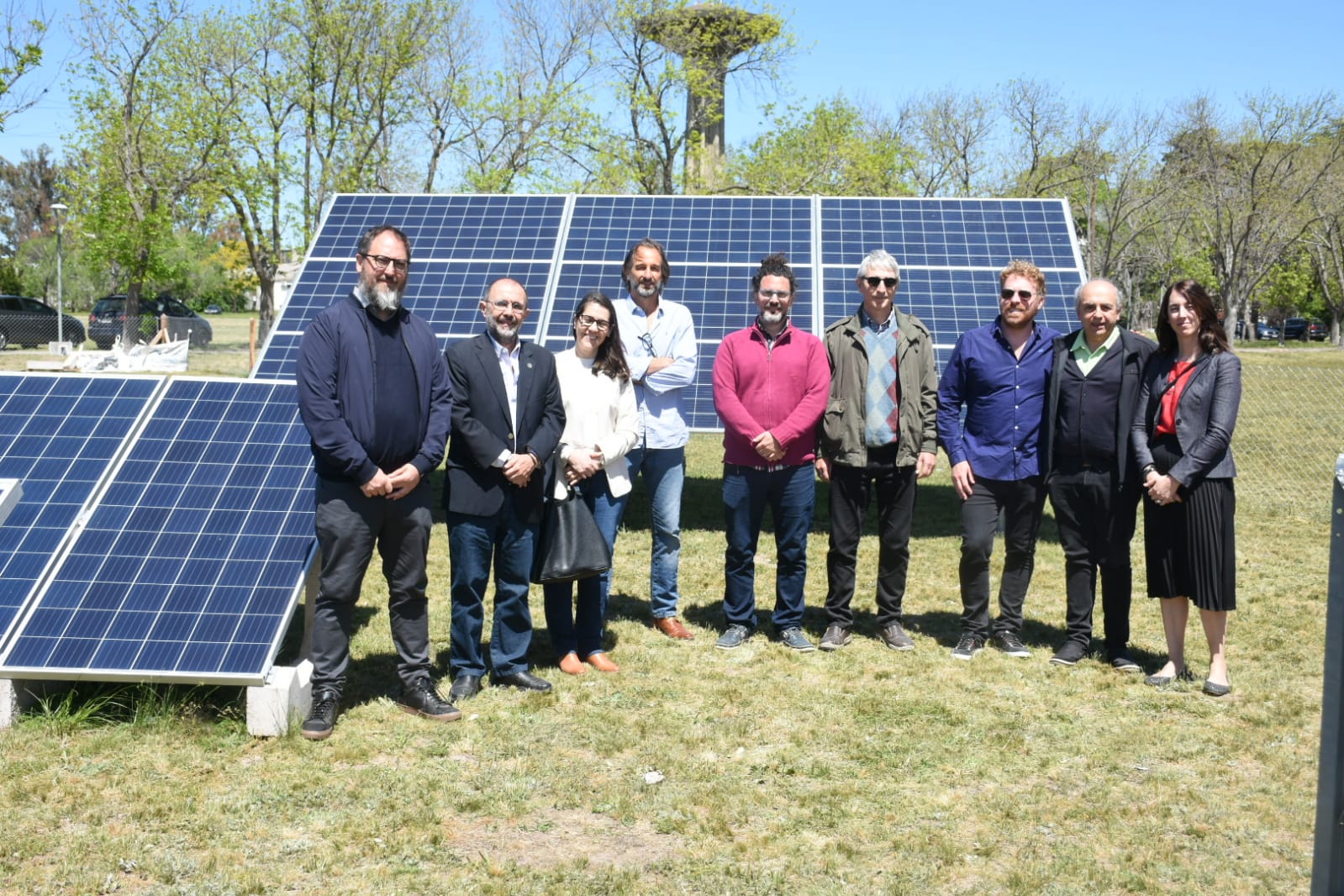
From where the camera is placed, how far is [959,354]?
6375mm

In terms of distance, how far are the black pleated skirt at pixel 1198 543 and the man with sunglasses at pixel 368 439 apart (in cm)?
352

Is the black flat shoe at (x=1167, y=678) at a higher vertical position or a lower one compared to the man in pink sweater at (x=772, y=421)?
lower

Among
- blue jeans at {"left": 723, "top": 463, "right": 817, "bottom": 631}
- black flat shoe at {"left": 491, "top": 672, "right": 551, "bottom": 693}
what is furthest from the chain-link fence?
black flat shoe at {"left": 491, "top": 672, "right": 551, "bottom": 693}

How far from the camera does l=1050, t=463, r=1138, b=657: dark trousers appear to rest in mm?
6082

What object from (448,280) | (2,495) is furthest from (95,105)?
(2,495)

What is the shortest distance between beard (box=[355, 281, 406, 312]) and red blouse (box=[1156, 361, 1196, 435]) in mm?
3762

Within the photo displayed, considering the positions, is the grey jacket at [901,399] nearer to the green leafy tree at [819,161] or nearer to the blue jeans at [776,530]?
the blue jeans at [776,530]

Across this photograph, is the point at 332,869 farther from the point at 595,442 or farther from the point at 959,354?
the point at 959,354

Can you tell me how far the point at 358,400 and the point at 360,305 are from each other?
0.44 metres

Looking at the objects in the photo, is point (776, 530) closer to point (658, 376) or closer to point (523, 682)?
point (658, 376)

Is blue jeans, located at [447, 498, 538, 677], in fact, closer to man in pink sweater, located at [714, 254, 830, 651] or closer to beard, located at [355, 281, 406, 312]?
beard, located at [355, 281, 406, 312]

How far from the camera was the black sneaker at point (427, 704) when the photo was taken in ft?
17.4

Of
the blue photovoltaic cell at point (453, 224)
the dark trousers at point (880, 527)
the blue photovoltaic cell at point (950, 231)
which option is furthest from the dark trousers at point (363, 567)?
the blue photovoltaic cell at point (950, 231)

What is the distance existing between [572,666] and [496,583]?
652 mm
